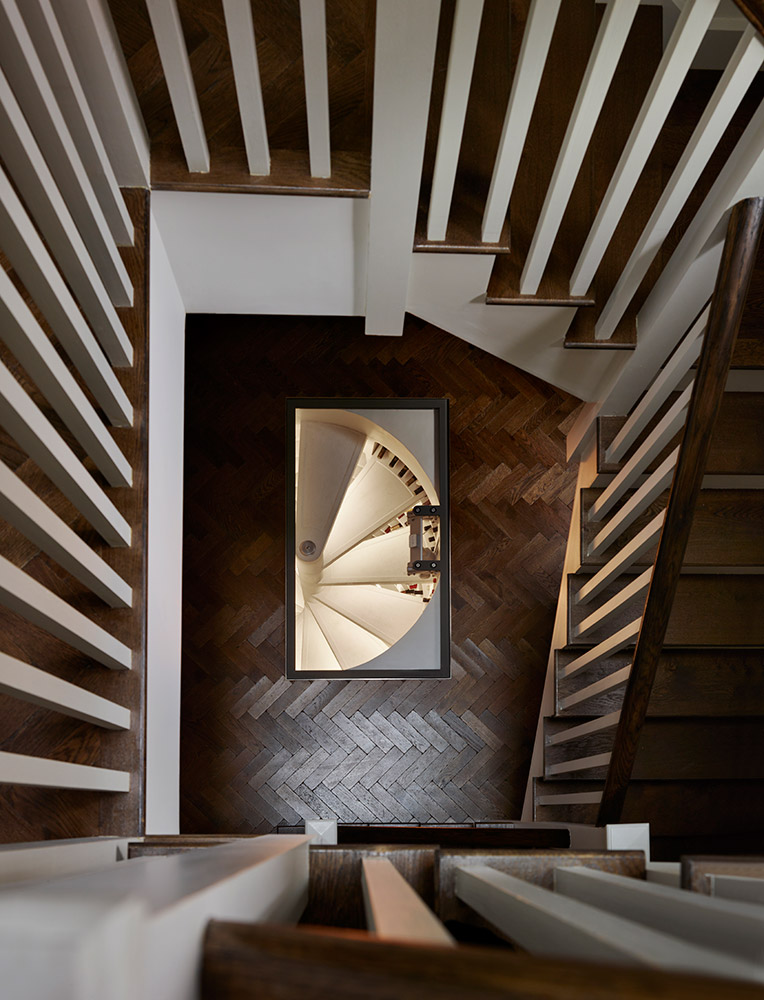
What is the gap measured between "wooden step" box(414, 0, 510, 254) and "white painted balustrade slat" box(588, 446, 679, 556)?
81 cm

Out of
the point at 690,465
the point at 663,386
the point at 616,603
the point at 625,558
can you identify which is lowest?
the point at 616,603

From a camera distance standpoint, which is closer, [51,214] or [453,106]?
[51,214]

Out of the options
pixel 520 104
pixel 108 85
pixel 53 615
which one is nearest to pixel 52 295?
pixel 53 615

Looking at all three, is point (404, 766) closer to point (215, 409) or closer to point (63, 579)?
point (215, 409)

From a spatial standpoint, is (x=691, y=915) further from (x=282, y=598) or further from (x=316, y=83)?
(x=282, y=598)

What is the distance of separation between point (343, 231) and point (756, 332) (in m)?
1.23

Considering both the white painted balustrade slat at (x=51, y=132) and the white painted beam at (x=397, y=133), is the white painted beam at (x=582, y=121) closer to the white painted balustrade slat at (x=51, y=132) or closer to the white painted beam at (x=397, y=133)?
the white painted beam at (x=397, y=133)

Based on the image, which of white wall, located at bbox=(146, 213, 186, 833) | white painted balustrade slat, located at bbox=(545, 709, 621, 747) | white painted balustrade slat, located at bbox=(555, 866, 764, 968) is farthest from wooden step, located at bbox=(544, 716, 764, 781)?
white painted balustrade slat, located at bbox=(555, 866, 764, 968)

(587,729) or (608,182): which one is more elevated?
(608,182)

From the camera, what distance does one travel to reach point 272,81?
2.48 m

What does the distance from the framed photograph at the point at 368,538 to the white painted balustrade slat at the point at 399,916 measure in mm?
3551

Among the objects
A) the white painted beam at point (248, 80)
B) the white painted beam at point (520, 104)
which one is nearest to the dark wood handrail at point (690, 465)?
the white painted beam at point (520, 104)

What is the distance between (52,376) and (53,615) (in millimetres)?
451

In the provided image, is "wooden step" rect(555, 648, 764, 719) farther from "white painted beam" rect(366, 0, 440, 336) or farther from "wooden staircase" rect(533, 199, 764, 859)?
"white painted beam" rect(366, 0, 440, 336)
